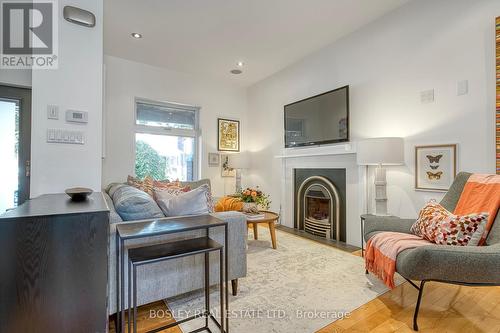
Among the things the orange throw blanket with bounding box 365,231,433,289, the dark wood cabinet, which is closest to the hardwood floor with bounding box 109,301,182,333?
the dark wood cabinet

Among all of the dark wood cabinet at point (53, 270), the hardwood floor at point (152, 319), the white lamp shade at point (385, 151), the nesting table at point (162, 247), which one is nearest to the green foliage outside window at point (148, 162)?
the hardwood floor at point (152, 319)

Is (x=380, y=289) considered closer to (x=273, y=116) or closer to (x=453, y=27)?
(x=453, y=27)

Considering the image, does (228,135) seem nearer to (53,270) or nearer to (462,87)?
(462,87)

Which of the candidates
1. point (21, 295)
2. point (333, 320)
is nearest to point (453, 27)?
point (333, 320)

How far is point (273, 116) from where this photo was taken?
15.4ft

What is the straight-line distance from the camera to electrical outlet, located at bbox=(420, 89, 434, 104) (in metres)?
2.52

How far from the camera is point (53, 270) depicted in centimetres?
102

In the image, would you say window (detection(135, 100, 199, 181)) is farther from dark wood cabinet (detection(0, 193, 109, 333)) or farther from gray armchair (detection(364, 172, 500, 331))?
gray armchair (detection(364, 172, 500, 331))

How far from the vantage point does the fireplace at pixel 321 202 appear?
3.45 m

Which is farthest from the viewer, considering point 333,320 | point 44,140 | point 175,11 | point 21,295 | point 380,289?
point 175,11

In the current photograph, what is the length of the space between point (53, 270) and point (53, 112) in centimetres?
141

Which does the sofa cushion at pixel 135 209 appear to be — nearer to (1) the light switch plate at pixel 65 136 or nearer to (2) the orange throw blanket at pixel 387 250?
(1) the light switch plate at pixel 65 136

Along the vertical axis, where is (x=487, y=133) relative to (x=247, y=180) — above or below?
above

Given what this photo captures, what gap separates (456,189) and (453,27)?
158 cm
